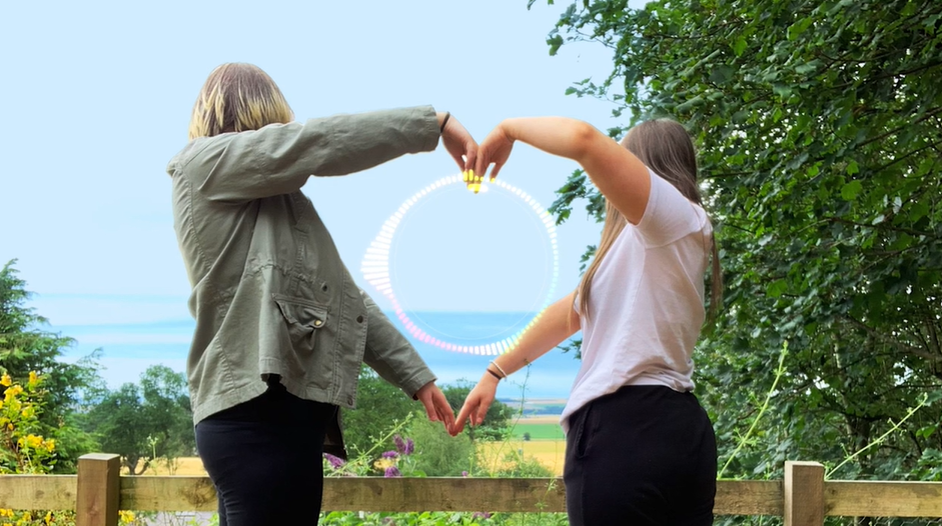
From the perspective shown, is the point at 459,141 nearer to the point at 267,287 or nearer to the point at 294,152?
the point at 294,152

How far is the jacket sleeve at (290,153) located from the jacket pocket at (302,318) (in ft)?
0.52

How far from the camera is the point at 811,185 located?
9.43 feet

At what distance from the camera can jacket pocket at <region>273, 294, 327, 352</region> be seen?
1.22 meters

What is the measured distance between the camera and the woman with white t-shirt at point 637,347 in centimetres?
110

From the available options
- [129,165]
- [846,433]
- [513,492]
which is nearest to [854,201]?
[846,433]

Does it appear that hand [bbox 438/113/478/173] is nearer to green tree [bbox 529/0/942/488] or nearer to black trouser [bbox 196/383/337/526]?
black trouser [bbox 196/383/337/526]

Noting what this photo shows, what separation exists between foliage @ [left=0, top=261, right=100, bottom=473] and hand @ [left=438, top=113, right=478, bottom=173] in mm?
8320

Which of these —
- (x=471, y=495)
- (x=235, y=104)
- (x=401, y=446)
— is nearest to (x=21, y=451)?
(x=401, y=446)

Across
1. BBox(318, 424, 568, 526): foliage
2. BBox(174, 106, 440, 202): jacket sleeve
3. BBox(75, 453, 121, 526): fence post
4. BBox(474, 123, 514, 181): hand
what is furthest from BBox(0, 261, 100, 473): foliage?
BBox(474, 123, 514, 181): hand

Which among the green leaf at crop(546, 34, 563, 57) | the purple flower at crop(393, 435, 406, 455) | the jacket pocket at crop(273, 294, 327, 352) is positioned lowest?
the purple flower at crop(393, 435, 406, 455)

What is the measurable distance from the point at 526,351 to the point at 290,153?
0.55m

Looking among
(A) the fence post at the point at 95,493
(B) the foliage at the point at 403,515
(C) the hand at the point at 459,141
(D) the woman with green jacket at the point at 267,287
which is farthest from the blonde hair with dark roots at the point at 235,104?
(B) the foliage at the point at 403,515

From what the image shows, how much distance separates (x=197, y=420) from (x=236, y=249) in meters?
0.25

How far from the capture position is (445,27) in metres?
9.83
